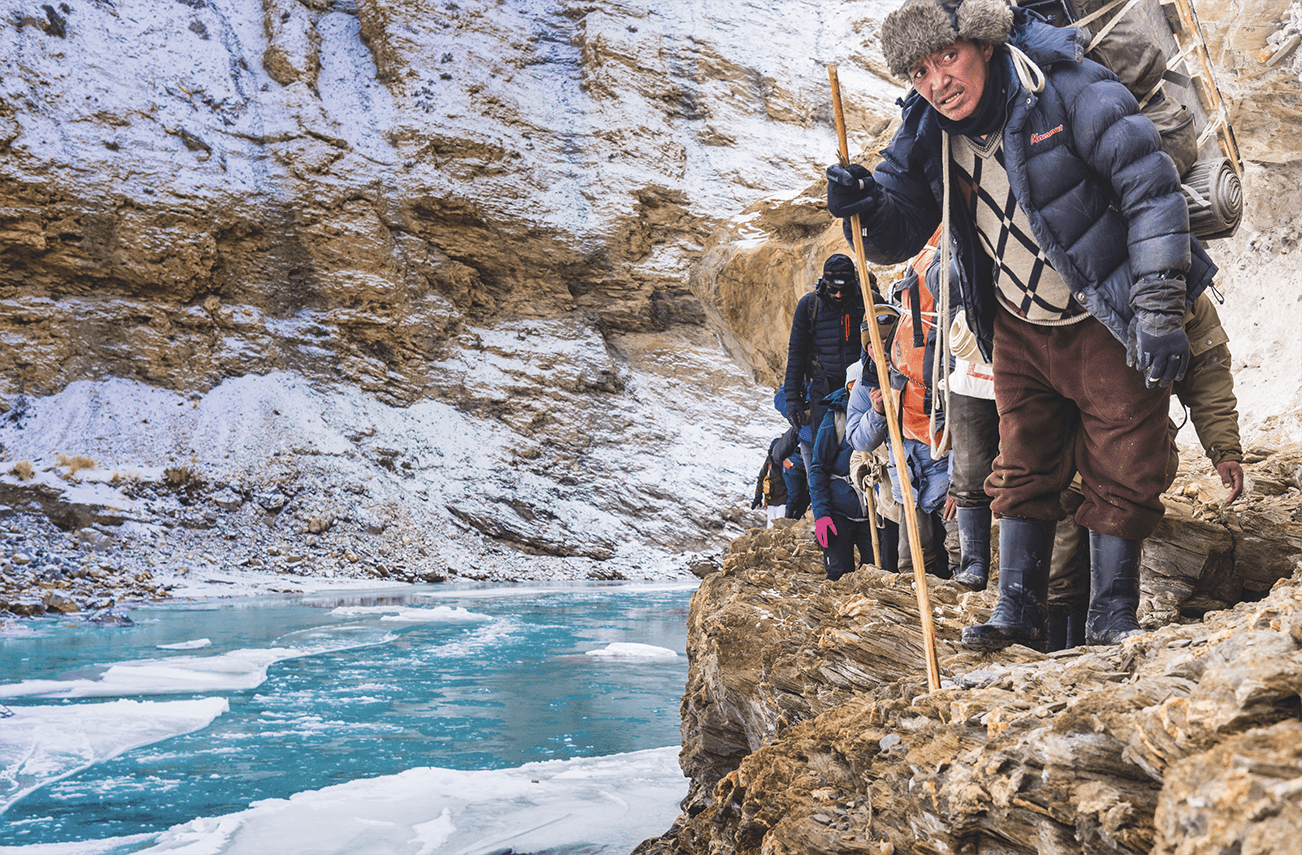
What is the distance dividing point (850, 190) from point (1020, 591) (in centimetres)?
89

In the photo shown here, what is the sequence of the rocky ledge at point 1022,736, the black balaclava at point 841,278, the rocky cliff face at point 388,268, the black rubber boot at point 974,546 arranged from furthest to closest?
the rocky cliff face at point 388,268
the black balaclava at point 841,278
the black rubber boot at point 974,546
the rocky ledge at point 1022,736

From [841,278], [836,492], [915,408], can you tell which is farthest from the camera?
[841,278]

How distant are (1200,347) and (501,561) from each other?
1841 centimetres

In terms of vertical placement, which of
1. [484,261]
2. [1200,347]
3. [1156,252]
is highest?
[484,261]

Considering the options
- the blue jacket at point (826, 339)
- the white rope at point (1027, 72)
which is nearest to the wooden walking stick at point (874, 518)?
the blue jacket at point (826, 339)

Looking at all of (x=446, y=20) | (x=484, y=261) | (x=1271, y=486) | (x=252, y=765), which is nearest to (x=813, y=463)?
(x=1271, y=486)

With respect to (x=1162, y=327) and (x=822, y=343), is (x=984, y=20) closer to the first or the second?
(x=1162, y=327)

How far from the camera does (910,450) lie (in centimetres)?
333

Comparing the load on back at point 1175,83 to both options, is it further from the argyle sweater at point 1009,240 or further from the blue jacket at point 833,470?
the blue jacket at point 833,470

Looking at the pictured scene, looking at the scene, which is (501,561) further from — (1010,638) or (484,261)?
(1010,638)

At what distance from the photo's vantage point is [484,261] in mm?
25719

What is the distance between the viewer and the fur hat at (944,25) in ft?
5.09

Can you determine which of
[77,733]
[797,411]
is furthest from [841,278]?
[77,733]

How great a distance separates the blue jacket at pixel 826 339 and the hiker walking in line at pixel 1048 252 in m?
2.44
